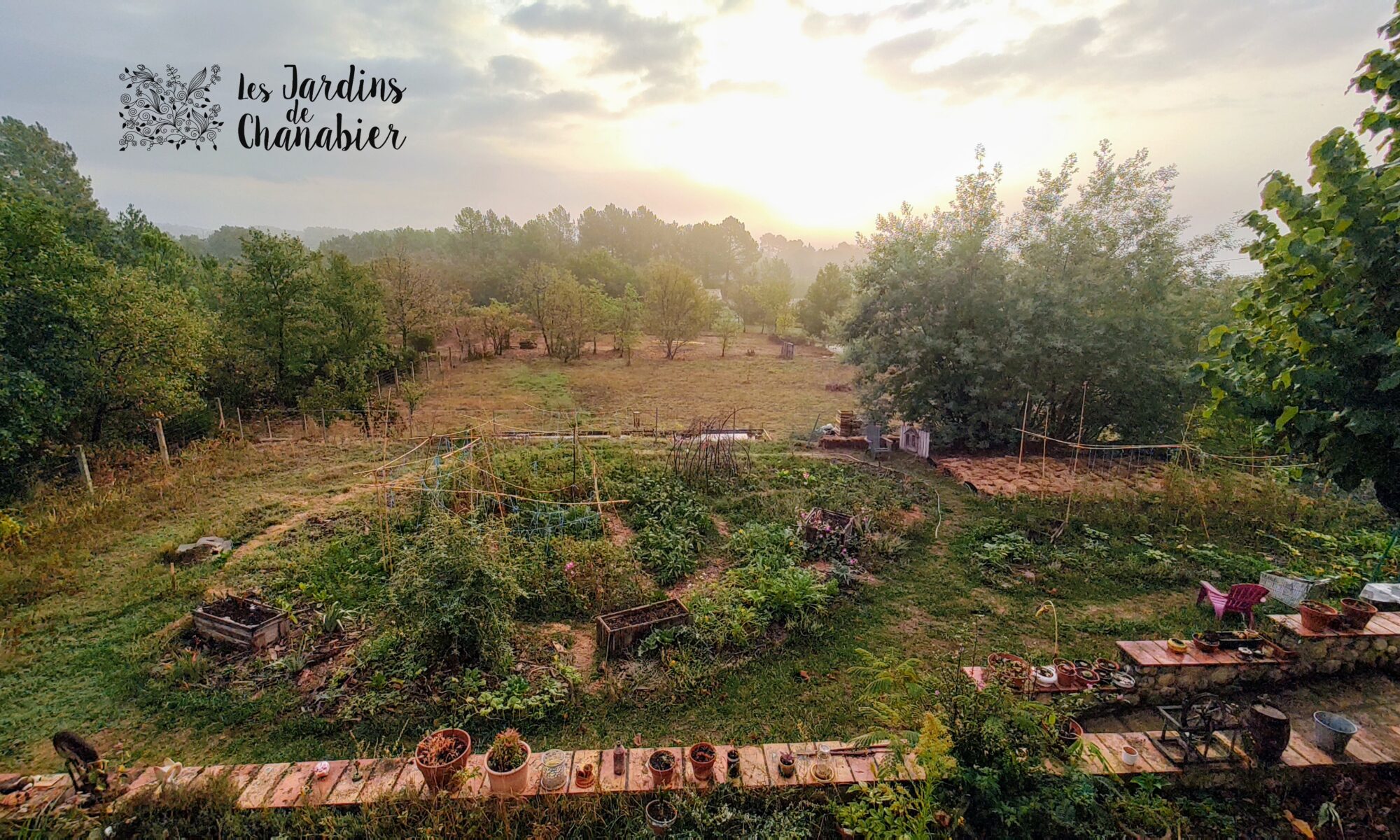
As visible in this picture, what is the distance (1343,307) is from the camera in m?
3.19

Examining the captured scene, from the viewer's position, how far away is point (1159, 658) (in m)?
4.68

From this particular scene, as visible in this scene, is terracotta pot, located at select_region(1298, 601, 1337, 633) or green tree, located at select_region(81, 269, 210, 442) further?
green tree, located at select_region(81, 269, 210, 442)

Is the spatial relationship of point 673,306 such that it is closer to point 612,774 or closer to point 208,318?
point 208,318

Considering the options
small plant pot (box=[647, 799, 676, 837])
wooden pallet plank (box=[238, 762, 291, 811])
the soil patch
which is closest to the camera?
small plant pot (box=[647, 799, 676, 837])

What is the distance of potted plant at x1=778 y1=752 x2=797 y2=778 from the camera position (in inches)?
145

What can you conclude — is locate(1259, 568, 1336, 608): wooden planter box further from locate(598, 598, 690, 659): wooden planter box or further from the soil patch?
the soil patch

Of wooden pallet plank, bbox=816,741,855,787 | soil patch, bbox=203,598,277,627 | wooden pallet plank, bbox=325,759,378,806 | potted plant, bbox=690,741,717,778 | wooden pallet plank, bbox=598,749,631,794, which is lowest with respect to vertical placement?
wooden pallet plank, bbox=325,759,378,806

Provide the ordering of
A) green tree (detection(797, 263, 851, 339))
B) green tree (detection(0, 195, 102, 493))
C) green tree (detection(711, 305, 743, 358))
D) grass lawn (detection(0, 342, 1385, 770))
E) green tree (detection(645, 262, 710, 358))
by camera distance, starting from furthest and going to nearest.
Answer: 1. green tree (detection(797, 263, 851, 339))
2. green tree (detection(711, 305, 743, 358))
3. green tree (detection(645, 262, 710, 358))
4. green tree (detection(0, 195, 102, 493))
5. grass lawn (detection(0, 342, 1385, 770))

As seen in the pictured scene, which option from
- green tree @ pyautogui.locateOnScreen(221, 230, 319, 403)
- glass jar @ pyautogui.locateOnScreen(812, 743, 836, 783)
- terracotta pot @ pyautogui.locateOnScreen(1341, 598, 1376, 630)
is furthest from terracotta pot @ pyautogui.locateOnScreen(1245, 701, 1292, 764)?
green tree @ pyautogui.locateOnScreen(221, 230, 319, 403)

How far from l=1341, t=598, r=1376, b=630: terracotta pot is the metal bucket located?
1473 mm

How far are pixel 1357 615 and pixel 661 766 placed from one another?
6.14m

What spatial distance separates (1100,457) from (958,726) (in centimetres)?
1057

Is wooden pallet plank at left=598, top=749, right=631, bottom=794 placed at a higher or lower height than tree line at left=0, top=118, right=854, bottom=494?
lower

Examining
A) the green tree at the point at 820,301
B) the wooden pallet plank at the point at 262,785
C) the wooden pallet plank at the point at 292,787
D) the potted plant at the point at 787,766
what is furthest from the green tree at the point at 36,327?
the green tree at the point at 820,301
